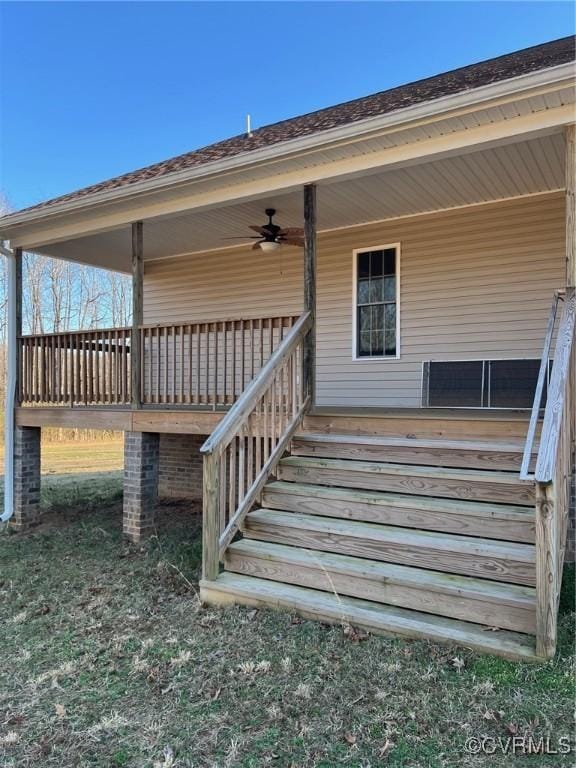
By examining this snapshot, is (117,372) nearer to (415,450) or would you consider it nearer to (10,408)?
(10,408)

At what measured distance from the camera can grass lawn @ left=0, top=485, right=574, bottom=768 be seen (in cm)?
242

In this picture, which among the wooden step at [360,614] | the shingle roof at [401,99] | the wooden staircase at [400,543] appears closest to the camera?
the wooden step at [360,614]

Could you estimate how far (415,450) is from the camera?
4.45 meters

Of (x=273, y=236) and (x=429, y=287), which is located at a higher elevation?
(x=273, y=236)

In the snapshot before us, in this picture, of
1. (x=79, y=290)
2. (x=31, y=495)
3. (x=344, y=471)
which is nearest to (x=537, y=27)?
(x=344, y=471)

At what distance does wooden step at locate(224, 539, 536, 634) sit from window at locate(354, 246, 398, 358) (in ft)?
13.0

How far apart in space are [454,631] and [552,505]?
36.2 inches

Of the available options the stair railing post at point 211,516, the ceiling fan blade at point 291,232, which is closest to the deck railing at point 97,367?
the ceiling fan blade at point 291,232

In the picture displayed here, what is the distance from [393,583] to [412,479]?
93 centimetres

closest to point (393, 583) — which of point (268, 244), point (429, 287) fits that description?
point (429, 287)

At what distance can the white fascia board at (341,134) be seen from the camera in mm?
3830

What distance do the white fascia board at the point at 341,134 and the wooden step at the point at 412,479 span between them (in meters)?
2.71

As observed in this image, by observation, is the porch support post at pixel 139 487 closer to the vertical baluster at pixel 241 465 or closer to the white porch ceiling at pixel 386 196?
the vertical baluster at pixel 241 465

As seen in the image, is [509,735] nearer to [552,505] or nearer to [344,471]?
[552,505]
